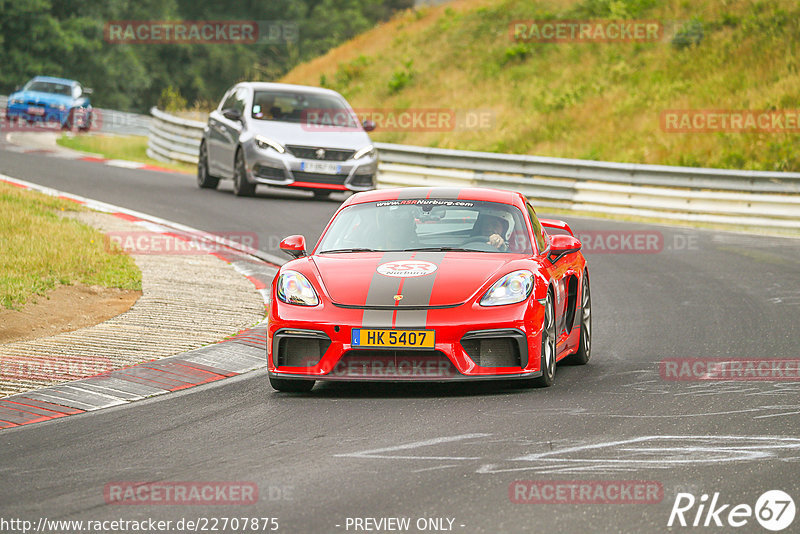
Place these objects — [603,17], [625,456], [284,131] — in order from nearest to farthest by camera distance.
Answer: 1. [625,456]
2. [284,131]
3. [603,17]

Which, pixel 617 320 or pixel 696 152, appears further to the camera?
pixel 696 152

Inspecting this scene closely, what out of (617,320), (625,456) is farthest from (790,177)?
(625,456)

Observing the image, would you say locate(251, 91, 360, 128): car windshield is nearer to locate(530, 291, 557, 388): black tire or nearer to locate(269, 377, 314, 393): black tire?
locate(269, 377, 314, 393): black tire

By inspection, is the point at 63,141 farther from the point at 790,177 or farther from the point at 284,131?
the point at 790,177

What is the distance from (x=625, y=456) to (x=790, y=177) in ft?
50.6

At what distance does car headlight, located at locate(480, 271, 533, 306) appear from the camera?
8.04 meters

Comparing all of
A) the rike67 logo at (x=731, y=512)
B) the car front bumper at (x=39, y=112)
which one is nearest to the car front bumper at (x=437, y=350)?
the rike67 logo at (x=731, y=512)

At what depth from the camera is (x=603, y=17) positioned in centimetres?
3638

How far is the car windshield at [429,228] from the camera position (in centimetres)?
893

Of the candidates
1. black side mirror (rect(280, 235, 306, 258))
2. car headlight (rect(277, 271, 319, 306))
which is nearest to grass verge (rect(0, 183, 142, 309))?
black side mirror (rect(280, 235, 306, 258))

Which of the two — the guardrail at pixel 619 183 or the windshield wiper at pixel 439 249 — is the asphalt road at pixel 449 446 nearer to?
the windshield wiper at pixel 439 249

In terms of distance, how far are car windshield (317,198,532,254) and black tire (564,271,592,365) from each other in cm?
97

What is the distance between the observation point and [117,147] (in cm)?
3177

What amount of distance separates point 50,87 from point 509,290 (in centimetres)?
3218
